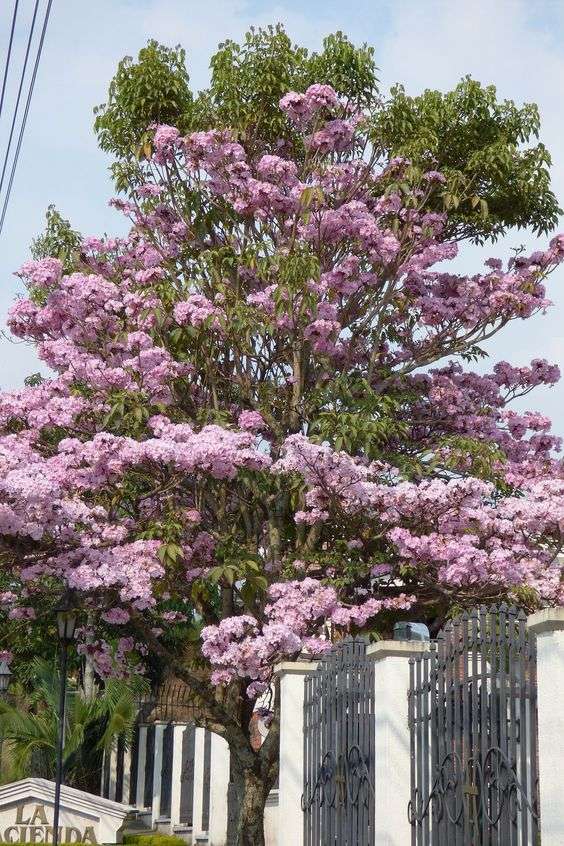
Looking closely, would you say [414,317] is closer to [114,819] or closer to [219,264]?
[219,264]

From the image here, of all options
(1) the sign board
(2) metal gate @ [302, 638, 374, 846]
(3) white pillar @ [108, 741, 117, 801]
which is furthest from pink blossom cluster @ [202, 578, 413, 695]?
(3) white pillar @ [108, 741, 117, 801]

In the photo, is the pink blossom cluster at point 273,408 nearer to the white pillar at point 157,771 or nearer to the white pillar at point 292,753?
the white pillar at point 292,753

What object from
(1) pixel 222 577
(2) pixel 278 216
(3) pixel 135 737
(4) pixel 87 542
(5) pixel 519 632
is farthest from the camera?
(3) pixel 135 737

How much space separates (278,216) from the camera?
1581 centimetres

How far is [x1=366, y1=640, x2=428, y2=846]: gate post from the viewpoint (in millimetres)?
7469

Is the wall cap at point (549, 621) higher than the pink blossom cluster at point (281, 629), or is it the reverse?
the pink blossom cluster at point (281, 629)

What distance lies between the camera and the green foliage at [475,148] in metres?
15.9

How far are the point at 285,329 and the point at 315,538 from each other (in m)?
2.57

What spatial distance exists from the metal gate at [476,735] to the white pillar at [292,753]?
3217 mm

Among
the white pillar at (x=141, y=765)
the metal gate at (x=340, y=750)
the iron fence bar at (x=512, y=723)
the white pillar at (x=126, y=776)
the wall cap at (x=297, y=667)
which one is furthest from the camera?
the white pillar at (x=126, y=776)

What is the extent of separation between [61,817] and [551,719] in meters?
11.5

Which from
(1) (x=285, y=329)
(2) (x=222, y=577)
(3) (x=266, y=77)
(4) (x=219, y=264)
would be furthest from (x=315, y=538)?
(3) (x=266, y=77)

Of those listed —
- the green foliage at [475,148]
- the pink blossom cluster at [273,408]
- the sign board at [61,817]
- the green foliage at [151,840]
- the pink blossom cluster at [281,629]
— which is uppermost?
the green foliage at [475,148]

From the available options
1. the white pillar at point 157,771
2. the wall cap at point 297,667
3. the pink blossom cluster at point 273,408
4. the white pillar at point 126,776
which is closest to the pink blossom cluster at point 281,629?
the pink blossom cluster at point 273,408
